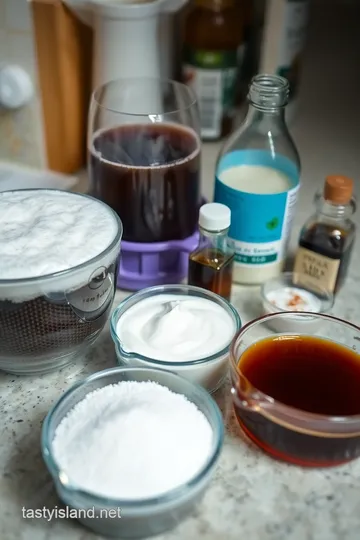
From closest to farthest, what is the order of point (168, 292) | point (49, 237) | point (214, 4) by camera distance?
1. point (49, 237)
2. point (168, 292)
3. point (214, 4)

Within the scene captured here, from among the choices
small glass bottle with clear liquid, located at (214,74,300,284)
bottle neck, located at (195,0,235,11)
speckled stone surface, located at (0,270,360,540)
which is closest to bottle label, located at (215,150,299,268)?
small glass bottle with clear liquid, located at (214,74,300,284)

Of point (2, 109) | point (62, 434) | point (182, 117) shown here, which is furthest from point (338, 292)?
point (2, 109)

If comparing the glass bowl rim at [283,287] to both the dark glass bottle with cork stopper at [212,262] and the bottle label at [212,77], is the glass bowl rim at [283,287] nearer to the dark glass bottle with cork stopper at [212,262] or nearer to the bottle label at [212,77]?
the dark glass bottle with cork stopper at [212,262]

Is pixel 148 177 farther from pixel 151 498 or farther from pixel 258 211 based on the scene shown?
pixel 151 498

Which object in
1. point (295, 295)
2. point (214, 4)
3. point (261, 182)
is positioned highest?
point (214, 4)

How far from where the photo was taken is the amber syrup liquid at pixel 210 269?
0.71 meters

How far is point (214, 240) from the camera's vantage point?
72 centimetres

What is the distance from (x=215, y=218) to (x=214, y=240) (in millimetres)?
42

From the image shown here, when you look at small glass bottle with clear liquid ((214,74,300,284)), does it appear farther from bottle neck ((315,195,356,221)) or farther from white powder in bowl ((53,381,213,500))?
white powder in bowl ((53,381,213,500))

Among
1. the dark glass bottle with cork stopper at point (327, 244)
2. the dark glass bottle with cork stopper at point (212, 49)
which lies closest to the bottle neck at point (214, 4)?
the dark glass bottle with cork stopper at point (212, 49)

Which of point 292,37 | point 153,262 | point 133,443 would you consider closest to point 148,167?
point 153,262

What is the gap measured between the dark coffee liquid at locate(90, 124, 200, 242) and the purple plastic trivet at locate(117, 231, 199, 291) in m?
0.01

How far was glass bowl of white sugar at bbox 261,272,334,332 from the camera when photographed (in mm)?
746

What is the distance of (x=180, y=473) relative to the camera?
1.61 feet
